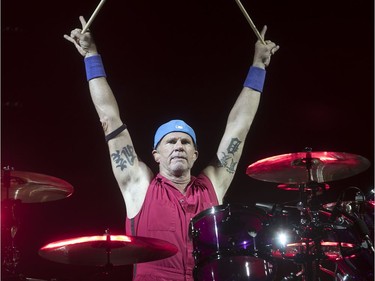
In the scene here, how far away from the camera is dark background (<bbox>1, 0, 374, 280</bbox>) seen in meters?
4.23

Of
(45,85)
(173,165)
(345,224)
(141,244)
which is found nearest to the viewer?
(141,244)

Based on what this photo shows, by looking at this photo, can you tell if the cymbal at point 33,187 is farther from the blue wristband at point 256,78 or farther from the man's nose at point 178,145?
the blue wristband at point 256,78

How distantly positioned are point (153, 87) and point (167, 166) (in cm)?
110

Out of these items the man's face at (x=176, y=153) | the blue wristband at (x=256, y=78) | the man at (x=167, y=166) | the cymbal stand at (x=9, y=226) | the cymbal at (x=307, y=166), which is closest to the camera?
the cymbal stand at (x=9, y=226)

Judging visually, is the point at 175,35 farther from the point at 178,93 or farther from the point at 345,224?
the point at 345,224

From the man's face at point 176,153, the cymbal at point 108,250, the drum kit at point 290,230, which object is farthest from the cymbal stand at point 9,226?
the drum kit at point 290,230

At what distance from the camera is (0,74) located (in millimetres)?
4117

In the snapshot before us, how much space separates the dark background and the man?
565 mm

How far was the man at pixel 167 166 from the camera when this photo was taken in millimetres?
3465

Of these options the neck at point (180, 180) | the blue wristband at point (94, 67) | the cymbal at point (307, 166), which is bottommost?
the neck at point (180, 180)

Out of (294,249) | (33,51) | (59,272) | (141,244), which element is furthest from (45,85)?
(294,249)

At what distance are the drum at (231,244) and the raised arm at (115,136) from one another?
3.24 feet

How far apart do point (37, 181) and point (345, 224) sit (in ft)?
6.62

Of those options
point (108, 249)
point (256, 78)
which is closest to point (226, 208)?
point (108, 249)
